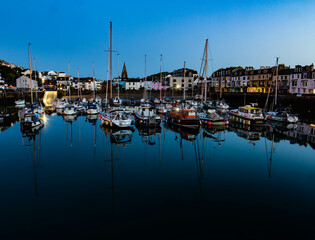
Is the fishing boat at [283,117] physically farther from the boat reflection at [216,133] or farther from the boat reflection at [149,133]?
the boat reflection at [149,133]

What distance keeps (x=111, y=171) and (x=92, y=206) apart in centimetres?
521

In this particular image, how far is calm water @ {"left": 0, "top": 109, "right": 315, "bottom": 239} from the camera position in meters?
10.5

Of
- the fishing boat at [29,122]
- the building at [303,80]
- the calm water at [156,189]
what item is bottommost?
the calm water at [156,189]

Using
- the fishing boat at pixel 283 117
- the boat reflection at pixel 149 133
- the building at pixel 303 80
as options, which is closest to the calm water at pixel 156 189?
the boat reflection at pixel 149 133

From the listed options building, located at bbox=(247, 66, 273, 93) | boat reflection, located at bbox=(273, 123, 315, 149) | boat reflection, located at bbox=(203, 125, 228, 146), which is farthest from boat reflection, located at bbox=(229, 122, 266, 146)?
building, located at bbox=(247, 66, 273, 93)

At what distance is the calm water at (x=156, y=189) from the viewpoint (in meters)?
10.5

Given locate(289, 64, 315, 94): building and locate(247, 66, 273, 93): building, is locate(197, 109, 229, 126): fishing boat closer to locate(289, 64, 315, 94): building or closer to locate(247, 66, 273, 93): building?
locate(289, 64, 315, 94): building

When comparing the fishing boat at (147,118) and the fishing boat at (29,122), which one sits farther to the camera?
the fishing boat at (147,118)

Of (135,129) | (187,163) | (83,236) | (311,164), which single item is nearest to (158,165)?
(187,163)

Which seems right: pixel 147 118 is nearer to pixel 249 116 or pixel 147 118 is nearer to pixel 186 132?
pixel 186 132

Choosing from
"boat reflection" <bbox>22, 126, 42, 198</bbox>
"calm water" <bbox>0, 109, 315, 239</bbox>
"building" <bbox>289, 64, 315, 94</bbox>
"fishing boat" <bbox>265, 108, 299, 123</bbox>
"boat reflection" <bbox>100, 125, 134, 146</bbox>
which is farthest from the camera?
"building" <bbox>289, 64, 315, 94</bbox>

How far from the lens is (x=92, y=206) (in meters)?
12.3

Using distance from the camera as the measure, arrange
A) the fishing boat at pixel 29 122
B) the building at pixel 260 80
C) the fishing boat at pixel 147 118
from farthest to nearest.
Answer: the building at pixel 260 80 → the fishing boat at pixel 147 118 → the fishing boat at pixel 29 122

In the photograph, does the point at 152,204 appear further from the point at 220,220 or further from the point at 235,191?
the point at 235,191
